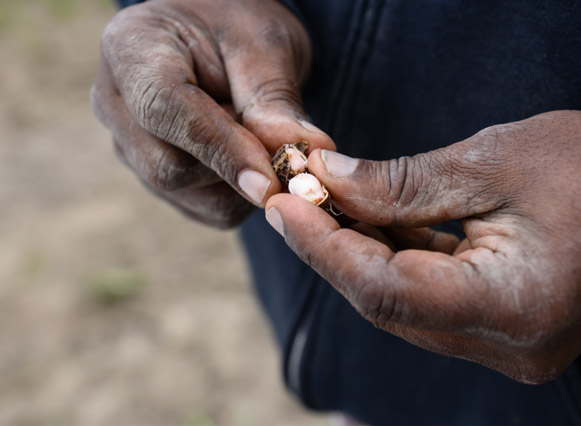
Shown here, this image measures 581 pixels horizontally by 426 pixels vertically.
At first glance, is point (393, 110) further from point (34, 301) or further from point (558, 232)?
point (34, 301)

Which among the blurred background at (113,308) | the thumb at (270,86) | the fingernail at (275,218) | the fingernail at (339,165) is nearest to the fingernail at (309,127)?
the thumb at (270,86)

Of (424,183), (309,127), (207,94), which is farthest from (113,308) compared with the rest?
(424,183)

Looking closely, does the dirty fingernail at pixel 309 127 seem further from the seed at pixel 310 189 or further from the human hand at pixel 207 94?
the seed at pixel 310 189

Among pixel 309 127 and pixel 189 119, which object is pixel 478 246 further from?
pixel 189 119

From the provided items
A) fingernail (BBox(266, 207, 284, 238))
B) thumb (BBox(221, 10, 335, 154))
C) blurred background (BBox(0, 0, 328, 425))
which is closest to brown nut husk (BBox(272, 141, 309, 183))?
thumb (BBox(221, 10, 335, 154))

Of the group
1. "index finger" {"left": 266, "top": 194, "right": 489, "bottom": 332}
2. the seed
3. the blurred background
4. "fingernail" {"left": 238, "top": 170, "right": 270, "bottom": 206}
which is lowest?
the blurred background

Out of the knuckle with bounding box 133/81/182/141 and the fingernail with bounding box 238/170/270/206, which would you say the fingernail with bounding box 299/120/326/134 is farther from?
the knuckle with bounding box 133/81/182/141
